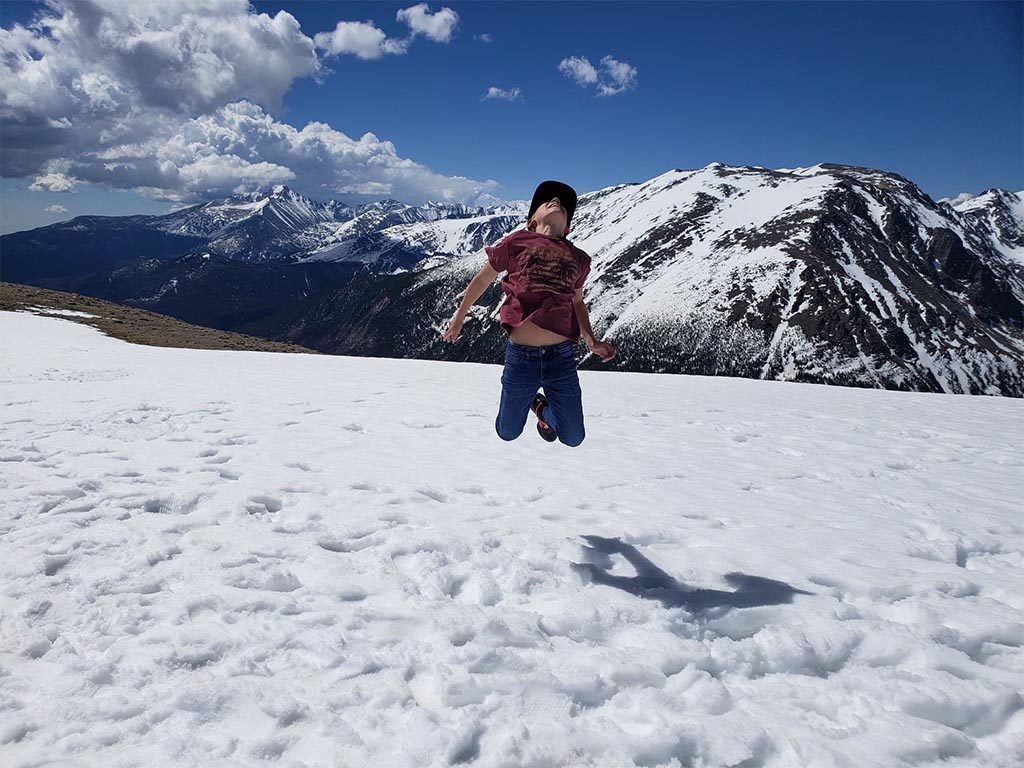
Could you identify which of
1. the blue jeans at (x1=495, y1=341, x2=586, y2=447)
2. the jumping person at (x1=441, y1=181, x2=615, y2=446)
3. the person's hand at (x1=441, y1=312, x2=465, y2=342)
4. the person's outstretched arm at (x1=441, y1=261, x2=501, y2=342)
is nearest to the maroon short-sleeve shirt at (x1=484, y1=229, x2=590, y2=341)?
the jumping person at (x1=441, y1=181, x2=615, y2=446)

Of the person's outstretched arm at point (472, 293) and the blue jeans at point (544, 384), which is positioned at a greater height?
the person's outstretched arm at point (472, 293)

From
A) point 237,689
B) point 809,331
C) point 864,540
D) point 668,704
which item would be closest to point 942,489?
point 864,540

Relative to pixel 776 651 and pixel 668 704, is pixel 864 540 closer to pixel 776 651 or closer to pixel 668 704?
pixel 776 651

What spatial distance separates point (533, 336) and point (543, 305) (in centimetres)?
36

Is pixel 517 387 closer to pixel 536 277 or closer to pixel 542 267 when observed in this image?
pixel 536 277

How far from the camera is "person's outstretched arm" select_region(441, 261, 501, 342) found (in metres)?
6.06

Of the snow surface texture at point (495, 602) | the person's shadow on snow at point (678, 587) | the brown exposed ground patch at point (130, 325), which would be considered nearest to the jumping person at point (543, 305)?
the snow surface texture at point (495, 602)

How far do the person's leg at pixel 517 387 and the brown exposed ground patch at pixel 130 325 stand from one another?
31162 millimetres

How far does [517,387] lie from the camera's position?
249 inches

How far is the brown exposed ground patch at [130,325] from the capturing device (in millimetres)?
35688

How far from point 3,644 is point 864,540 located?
Result: 25.4 ft

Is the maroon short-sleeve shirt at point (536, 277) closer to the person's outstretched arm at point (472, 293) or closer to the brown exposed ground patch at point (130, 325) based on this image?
the person's outstretched arm at point (472, 293)

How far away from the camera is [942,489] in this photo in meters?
7.91

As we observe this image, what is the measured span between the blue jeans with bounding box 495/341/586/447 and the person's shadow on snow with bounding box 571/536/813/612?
1.62 meters
